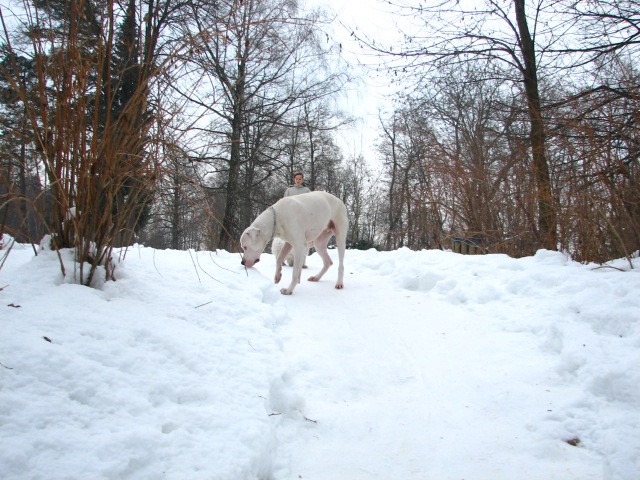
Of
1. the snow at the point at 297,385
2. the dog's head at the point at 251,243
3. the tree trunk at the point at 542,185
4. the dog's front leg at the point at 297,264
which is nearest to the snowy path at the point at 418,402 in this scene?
the snow at the point at 297,385

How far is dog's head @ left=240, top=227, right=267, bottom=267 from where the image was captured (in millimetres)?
5055

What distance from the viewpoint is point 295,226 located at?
5352 mm

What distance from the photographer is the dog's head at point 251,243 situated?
5055 millimetres

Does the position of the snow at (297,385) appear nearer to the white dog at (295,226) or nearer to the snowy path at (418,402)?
the snowy path at (418,402)

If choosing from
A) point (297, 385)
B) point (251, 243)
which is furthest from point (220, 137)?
point (297, 385)

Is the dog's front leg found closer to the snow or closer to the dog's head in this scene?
the dog's head

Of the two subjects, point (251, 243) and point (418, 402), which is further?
point (251, 243)

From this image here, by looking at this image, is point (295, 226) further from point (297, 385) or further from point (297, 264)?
point (297, 385)

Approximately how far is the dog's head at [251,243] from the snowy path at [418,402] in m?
1.51

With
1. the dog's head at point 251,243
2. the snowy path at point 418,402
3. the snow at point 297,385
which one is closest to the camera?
the snow at point 297,385

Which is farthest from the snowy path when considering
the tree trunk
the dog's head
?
the tree trunk

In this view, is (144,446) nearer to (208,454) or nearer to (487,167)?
(208,454)

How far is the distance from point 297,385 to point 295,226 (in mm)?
3178

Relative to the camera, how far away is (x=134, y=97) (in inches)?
93.0
